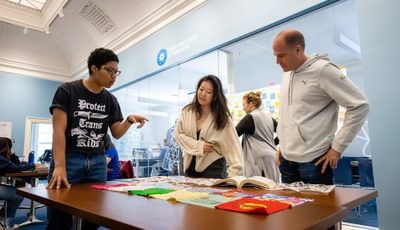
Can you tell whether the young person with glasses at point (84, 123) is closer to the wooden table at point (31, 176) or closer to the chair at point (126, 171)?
the wooden table at point (31, 176)

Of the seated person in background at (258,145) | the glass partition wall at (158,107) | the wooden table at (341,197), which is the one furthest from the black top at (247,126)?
the glass partition wall at (158,107)

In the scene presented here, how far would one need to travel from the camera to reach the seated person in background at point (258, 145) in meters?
2.16

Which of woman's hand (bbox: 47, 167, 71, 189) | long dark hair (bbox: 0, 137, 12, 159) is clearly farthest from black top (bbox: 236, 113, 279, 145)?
long dark hair (bbox: 0, 137, 12, 159)

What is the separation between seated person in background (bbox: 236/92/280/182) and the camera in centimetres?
216

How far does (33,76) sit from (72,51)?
1145mm

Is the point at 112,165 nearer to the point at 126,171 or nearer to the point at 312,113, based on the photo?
the point at 126,171

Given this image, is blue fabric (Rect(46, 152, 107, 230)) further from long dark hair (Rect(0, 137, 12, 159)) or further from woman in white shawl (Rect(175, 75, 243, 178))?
long dark hair (Rect(0, 137, 12, 159))

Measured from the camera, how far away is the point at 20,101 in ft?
21.0

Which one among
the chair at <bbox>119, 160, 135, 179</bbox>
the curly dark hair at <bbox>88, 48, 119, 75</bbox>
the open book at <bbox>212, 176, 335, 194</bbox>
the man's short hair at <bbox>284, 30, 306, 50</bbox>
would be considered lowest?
the chair at <bbox>119, 160, 135, 179</bbox>

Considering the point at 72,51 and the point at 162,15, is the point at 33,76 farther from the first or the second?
the point at 162,15

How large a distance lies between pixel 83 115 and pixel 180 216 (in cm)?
91

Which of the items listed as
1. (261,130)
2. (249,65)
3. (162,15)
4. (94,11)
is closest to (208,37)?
(249,65)

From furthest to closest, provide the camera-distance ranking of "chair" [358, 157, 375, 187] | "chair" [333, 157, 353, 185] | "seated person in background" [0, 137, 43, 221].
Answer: "chair" [333, 157, 353, 185], "seated person in background" [0, 137, 43, 221], "chair" [358, 157, 375, 187]

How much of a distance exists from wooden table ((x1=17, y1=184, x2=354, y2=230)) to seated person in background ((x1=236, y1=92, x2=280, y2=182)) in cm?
147
